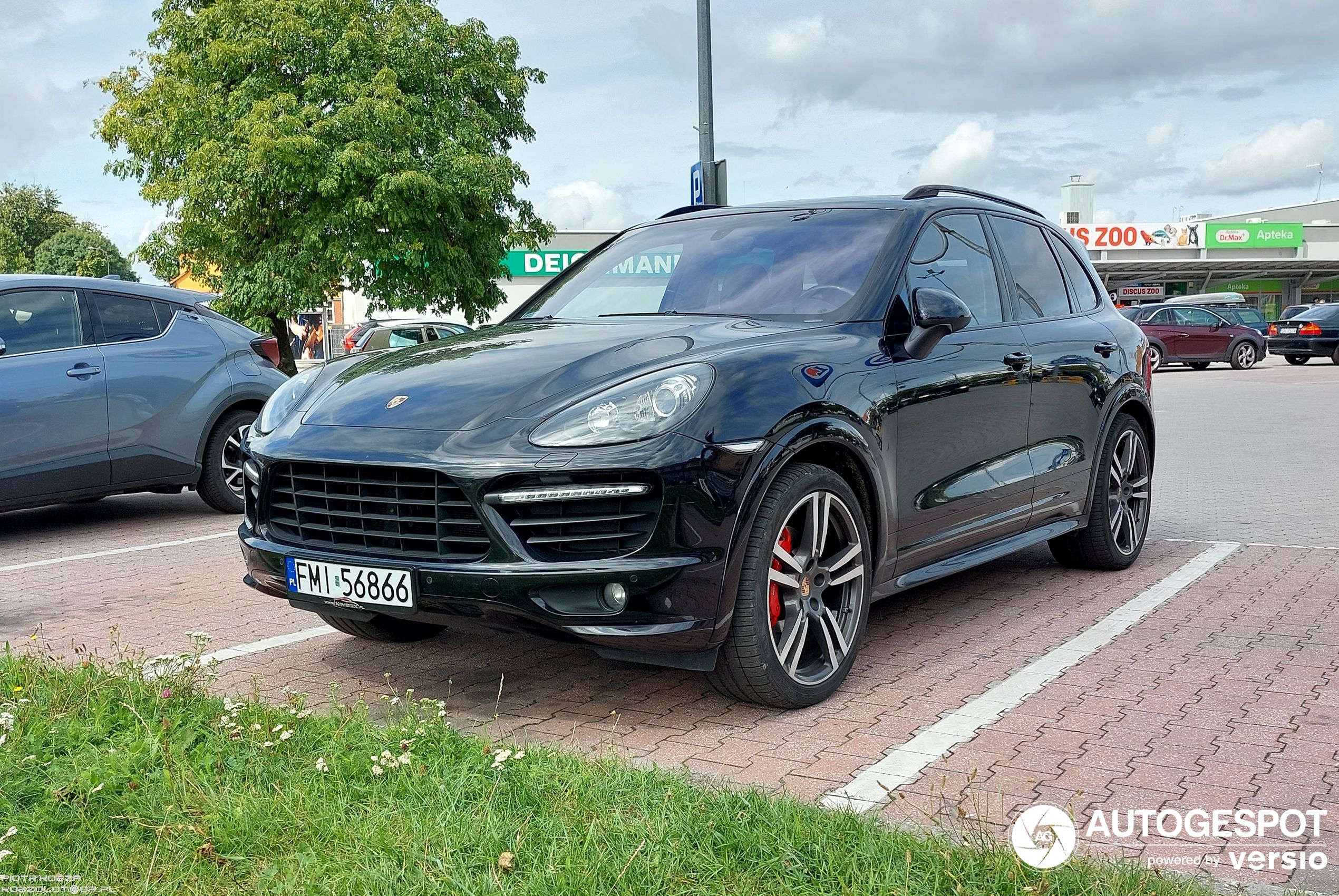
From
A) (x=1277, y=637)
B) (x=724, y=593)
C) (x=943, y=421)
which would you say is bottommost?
(x=1277, y=637)

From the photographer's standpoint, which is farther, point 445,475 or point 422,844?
point 445,475

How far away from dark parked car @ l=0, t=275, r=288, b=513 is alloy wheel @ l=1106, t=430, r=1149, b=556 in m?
5.31

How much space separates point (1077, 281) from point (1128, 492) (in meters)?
1.12

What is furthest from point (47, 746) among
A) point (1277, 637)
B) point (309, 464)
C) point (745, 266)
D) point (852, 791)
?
point (1277, 637)

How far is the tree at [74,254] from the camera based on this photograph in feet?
237

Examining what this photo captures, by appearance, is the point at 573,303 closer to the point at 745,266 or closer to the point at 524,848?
the point at 745,266

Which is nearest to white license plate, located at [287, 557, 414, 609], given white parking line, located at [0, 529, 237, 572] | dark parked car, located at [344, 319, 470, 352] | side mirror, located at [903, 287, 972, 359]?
side mirror, located at [903, 287, 972, 359]

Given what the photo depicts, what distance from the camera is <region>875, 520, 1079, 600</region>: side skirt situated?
468 centimetres

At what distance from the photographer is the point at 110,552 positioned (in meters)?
7.57

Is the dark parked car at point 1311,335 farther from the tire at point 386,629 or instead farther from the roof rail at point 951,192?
the tire at point 386,629

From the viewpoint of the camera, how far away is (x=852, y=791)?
342cm

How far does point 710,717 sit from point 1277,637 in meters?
2.45

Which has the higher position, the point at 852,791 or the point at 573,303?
the point at 573,303

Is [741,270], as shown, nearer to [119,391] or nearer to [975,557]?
[975,557]
